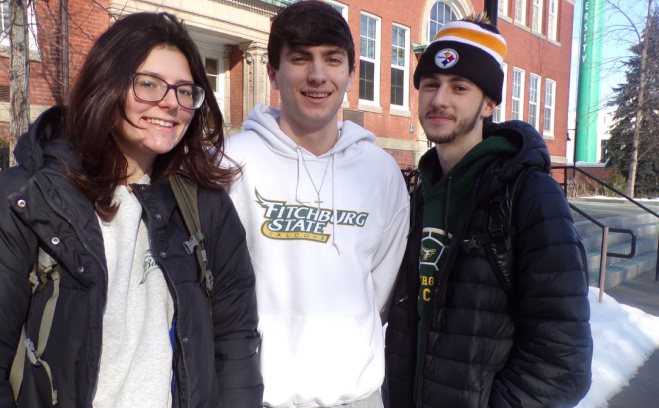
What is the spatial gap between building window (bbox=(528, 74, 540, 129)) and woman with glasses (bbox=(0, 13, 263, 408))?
77.2 feet

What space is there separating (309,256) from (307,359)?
0.41 m

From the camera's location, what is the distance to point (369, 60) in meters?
15.1

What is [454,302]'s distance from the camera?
6.44 ft

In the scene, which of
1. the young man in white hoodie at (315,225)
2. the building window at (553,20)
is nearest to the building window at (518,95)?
the building window at (553,20)

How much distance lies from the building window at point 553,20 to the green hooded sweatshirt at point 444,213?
81.4 ft

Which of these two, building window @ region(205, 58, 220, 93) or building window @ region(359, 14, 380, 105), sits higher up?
building window @ region(359, 14, 380, 105)

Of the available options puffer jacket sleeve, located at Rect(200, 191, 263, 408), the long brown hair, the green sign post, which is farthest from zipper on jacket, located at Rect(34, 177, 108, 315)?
the green sign post

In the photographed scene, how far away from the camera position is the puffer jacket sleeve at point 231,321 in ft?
5.88

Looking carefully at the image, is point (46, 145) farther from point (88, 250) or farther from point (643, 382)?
point (643, 382)

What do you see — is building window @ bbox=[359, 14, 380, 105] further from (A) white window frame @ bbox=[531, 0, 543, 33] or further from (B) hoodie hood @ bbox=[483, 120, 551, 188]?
(B) hoodie hood @ bbox=[483, 120, 551, 188]

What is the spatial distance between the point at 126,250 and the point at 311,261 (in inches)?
29.4

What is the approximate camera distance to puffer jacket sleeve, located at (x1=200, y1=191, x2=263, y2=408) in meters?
1.79

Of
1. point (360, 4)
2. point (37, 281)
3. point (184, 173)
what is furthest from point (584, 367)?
point (360, 4)

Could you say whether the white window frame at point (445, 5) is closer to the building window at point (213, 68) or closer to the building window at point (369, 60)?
the building window at point (369, 60)
